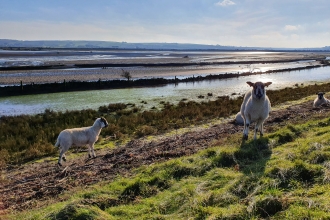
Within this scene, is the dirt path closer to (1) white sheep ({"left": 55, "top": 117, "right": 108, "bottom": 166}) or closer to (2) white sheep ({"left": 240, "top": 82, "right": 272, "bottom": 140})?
(1) white sheep ({"left": 55, "top": 117, "right": 108, "bottom": 166})

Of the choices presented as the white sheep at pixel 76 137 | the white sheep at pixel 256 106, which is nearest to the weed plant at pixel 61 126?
the white sheep at pixel 256 106

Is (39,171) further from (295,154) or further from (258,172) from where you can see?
(295,154)

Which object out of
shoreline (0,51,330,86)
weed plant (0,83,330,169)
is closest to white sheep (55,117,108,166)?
weed plant (0,83,330,169)

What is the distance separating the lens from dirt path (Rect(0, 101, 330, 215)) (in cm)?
705

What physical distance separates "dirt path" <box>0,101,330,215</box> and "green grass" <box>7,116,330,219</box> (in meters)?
0.65

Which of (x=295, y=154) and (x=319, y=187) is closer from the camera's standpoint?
Answer: (x=319, y=187)

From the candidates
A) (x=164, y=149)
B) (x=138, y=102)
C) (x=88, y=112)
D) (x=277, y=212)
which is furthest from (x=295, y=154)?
(x=138, y=102)

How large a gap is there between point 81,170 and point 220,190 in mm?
4859

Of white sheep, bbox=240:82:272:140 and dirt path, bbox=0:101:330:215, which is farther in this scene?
white sheep, bbox=240:82:272:140

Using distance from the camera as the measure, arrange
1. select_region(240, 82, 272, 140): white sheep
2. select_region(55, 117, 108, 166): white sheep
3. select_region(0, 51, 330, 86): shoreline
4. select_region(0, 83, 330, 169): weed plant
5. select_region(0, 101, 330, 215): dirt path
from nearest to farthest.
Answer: select_region(0, 101, 330, 215): dirt path < select_region(240, 82, 272, 140): white sheep < select_region(55, 117, 108, 166): white sheep < select_region(0, 83, 330, 169): weed plant < select_region(0, 51, 330, 86): shoreline

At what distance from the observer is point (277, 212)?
4.31 metres

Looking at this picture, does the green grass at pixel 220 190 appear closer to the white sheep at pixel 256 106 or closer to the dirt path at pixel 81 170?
the dirt path at pixel 81 170

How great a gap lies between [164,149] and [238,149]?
295 cm

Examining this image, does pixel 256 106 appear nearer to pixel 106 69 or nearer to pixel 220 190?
pixel 220 190
